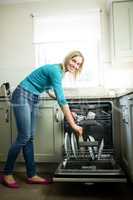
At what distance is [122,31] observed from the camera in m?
2.65

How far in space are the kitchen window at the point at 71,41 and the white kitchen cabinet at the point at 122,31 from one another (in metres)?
0.30

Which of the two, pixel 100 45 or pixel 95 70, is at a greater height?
pixel 100 45

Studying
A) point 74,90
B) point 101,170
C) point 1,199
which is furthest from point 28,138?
point 74,90

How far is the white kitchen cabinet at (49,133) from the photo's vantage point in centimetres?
239

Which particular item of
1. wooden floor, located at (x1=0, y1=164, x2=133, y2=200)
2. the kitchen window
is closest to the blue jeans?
wooden floor, located at (x1=0, y1=164, x2=133, y2=200)

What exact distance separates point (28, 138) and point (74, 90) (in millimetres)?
1121

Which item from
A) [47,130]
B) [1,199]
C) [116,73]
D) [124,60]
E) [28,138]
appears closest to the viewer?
[1,199]

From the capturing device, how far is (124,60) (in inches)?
104

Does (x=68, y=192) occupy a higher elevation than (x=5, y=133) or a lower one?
lower

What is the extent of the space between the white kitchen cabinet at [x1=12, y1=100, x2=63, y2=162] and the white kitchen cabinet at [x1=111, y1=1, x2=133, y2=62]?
2.97ft

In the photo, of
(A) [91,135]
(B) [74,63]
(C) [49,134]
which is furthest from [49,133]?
(B) [74,63]

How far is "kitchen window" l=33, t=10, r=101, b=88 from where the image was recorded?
293cm

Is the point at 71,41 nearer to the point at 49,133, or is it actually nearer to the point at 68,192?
the point at 49,133

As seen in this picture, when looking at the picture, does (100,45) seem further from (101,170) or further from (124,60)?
(101,170)
